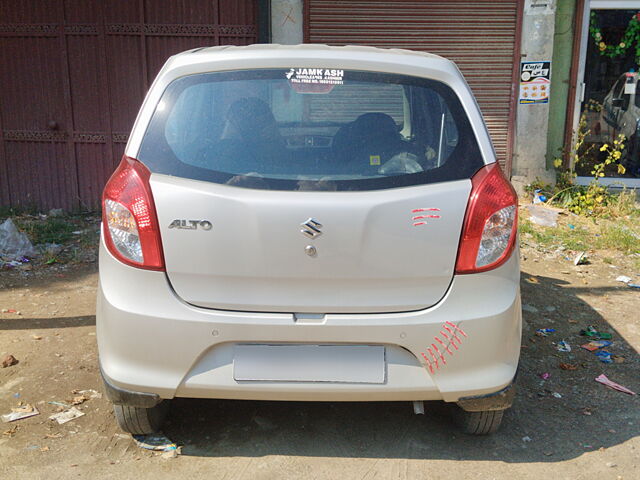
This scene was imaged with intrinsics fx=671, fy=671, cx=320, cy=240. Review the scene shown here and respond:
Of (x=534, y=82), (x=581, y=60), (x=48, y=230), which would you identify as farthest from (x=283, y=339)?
(x=581, y=60)

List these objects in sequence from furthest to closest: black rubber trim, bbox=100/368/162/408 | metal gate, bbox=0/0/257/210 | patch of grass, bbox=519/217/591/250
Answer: metal gate, bbox=0/0/257/210, patch of grass, bbox=519/217/591/250, black rubber trim, bbox=100/368/162/408

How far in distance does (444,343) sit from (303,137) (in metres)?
1.09

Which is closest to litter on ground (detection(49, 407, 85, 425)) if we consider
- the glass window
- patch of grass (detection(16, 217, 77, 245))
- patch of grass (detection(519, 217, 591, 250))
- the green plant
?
patch of grass (detection(16, 217, 77, 245))

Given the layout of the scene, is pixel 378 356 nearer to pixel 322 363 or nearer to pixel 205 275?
pixel 322 363

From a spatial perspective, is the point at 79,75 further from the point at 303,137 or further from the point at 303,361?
the point at 303,361

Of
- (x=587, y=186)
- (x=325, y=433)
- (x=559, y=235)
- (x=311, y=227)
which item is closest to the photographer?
(x=311, y=227)

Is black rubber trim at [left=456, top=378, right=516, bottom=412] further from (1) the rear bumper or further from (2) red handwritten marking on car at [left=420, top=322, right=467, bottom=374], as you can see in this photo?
(2) red handwritten marking on car at [left=420, top=322, right=467, bottom=374]

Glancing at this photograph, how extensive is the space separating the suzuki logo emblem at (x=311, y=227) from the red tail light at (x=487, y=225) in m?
0.58

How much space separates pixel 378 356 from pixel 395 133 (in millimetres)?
950

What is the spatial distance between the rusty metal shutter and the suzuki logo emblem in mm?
5834

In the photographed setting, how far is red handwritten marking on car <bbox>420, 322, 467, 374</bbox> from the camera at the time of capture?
2701mm

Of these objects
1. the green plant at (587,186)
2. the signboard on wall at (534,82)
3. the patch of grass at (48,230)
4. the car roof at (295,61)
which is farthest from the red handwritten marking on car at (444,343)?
the signboard on wall at (534,82)

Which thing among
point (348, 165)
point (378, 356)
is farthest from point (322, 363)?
point (348, 165)

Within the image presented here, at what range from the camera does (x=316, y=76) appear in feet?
9.37
